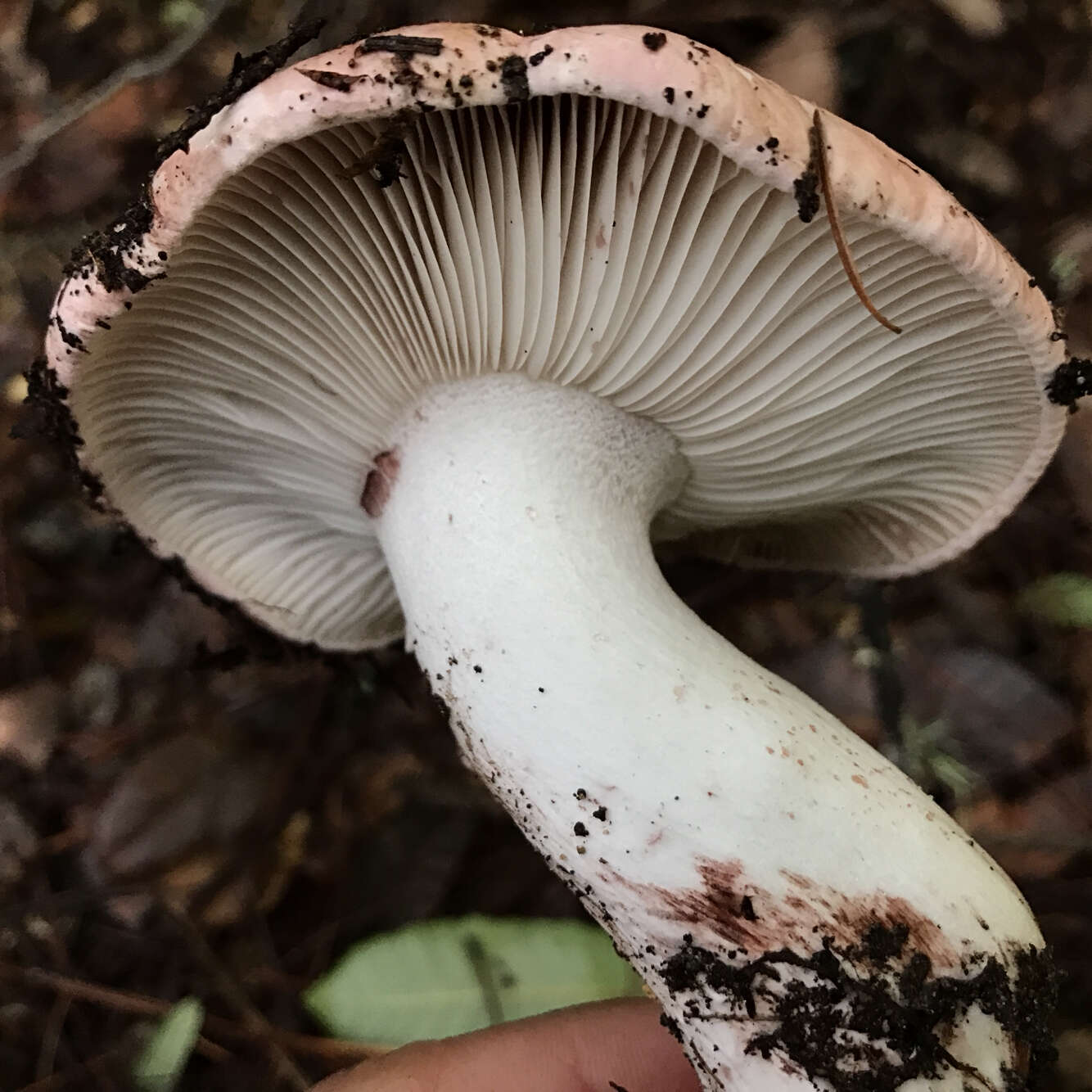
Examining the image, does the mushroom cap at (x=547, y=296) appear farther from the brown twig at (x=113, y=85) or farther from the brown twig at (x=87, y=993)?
the brown twig at (x=87, y=993)

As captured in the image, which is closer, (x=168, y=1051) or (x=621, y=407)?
(x=621, y=407)

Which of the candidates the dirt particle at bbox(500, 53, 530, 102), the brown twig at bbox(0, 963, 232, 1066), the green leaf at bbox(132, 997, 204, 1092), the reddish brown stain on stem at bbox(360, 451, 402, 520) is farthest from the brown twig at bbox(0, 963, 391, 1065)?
the dirt particle at bbox(500, 53, 530, 102)

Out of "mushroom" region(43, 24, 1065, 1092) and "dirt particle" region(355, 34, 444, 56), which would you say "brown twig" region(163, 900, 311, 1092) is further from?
"dirt particle" region(355, 34, 444, 56)

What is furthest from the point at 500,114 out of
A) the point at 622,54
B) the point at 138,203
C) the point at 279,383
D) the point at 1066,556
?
the point at 1066,556

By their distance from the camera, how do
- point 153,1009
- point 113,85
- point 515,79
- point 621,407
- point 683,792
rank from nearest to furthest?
point 515,79 → point 683,792 → point 621,407 → point 113,85 → point 153,1009

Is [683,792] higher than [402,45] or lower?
lower

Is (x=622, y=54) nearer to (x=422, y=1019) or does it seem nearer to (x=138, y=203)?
(x=138, y=203)

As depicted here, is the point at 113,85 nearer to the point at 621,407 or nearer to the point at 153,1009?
the point at 621,407

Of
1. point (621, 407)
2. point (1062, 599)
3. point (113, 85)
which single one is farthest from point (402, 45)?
point (1062, 599)
